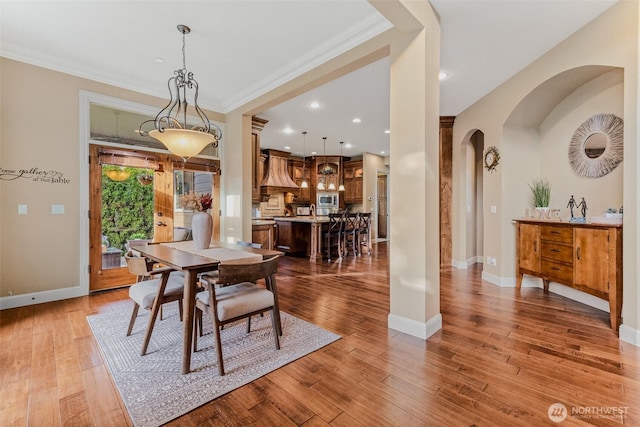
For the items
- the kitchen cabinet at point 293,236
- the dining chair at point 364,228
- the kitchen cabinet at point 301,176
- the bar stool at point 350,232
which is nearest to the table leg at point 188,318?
the kitchen cabinet at point 293,236

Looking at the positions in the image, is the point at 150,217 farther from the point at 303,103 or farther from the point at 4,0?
the point at 303,103

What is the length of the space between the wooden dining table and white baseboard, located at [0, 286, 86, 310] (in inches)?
70.6

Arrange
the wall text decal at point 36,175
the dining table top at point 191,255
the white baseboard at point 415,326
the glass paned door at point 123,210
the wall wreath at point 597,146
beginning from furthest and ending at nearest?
the glass paned door at point 123,210
the wall text decal at point 36,175
the wall wreath at point 597,146
the white baseboard at point 415,326
the dining table top at point 191,255

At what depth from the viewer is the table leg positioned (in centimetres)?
193

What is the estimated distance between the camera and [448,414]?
155 centimetres

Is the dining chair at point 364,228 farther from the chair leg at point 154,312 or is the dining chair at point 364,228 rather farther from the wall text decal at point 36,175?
the wall text decal at point 36,175

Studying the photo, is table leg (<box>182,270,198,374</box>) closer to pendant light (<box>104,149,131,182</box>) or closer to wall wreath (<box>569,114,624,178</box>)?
pendant light (<box>104,149,131,182</box>)

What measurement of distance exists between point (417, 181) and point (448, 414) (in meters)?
1.66

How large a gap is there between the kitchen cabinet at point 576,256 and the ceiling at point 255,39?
201 cm

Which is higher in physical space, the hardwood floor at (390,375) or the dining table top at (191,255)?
the dining table top at (191,255)

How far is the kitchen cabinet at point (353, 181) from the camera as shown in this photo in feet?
30.0

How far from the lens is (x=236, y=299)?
2.08 meters

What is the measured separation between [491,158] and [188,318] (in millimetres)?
4432

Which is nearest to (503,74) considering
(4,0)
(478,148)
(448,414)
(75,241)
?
(478,148)
